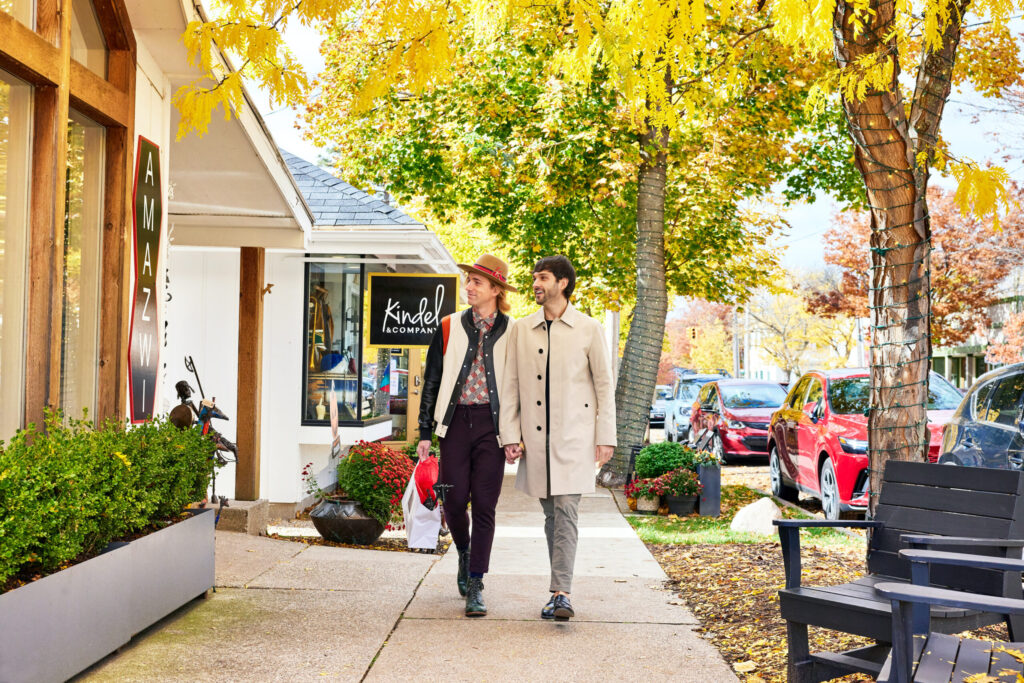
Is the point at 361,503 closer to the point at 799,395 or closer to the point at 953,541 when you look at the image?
the point at 953,541

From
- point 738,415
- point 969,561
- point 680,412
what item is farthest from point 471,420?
point 680,412

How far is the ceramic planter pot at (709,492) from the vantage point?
12.3 m

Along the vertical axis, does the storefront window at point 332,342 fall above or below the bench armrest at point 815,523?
above

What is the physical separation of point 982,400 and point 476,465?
13.3 feet

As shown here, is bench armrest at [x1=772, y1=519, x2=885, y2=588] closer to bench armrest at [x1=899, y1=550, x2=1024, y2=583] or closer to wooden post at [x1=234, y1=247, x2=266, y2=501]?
bench armrest at [x1=899, y1=550, x2=1024, y2=583]

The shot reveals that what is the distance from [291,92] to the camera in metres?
6.14

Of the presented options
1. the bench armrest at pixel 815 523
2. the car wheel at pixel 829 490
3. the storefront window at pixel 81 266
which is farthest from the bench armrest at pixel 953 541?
the car wheel at pixel 829 490

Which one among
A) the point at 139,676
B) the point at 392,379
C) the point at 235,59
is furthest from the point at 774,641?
the point at 392,379

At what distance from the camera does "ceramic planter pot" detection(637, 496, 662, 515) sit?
12.5 metres

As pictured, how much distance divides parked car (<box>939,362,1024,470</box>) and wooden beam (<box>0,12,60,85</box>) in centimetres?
600

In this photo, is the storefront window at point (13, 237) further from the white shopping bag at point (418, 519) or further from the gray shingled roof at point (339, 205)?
the gray shingled roof at point (339, 205)

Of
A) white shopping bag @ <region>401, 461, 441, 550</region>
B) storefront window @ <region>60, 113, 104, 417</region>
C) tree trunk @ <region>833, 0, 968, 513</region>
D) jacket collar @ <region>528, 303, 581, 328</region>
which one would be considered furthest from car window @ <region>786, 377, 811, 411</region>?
storefront window @ <region>60, 113, 104, 417</region>

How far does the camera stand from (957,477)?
4.99 metres

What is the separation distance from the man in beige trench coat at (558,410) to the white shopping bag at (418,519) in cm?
84
